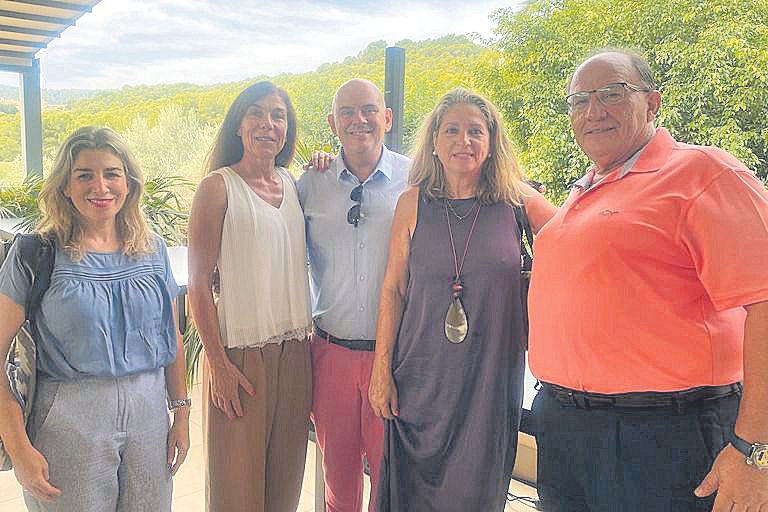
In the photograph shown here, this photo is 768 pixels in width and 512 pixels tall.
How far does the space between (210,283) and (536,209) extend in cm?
92

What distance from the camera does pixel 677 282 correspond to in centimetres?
125

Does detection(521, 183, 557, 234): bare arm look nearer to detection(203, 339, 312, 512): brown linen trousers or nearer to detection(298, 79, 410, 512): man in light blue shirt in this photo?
detection(298, 79, 410, 512): man in light blue shirt

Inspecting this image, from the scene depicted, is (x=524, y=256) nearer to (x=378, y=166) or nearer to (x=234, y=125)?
(x=378, y=166)

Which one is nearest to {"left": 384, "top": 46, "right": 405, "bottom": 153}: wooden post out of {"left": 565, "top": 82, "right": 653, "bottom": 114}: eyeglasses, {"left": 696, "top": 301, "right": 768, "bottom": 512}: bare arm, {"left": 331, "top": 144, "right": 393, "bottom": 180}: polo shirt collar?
{"left": 331, "top": 144, "right": 393, "bottom": 180}: polo shirt collar

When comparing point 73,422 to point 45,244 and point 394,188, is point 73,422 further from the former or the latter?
point 394,188

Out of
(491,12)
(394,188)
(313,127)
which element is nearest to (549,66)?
(491,12)

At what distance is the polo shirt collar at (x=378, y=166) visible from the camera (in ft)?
6.39

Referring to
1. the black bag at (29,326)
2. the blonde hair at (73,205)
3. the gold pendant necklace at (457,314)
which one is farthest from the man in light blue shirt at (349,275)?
the black bag at (29,326)

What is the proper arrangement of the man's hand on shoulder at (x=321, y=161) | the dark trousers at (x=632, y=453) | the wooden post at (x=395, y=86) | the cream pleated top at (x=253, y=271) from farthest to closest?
the wooden post at (x=395, y=86), the man's hand on shoulder at (x=321, y=161), the cream pleated top at (x=253, y=271), the dark trousers at (x=632, y=453)

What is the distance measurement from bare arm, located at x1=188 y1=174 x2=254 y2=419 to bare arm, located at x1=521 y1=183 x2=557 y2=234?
828 millimetres

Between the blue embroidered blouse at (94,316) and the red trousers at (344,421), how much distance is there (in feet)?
1.67

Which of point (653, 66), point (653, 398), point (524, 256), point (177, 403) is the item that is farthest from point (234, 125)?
point (653, 66)

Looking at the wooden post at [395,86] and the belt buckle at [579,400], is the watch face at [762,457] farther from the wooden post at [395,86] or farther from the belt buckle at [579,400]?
the wooden post at [395,86]

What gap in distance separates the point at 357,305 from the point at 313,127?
1.38 metres
